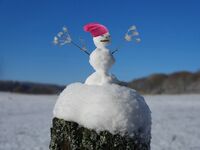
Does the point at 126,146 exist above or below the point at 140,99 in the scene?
below

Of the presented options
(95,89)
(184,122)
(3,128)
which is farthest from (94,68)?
(184,122)

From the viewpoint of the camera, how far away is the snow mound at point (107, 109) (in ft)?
9.91

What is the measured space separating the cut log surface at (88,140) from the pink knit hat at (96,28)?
0.77 m

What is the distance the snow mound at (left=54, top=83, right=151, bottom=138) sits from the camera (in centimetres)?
302

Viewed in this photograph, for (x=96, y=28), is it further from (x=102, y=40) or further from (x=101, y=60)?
(x=101, y=60)

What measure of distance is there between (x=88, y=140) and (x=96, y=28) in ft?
3.05

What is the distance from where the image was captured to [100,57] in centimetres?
330

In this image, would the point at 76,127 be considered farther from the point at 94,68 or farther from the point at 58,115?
the point at 94,68

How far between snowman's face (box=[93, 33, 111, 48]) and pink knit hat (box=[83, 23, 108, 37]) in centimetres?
3

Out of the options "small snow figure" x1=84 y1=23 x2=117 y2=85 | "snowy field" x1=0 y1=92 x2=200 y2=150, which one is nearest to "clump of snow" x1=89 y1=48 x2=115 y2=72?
"small snow figure" x1=84 y1=23 x2=117 y2=85

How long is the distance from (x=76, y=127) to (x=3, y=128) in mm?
8169

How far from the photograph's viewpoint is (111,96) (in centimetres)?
306

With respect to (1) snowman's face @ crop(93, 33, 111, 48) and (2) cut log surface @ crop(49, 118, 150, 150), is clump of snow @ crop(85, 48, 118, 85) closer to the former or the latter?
(1) snowman's face @ crop(93, 33, 111, 48)

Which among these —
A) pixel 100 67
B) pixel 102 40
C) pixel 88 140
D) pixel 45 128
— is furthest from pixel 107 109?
pixel 45 128
